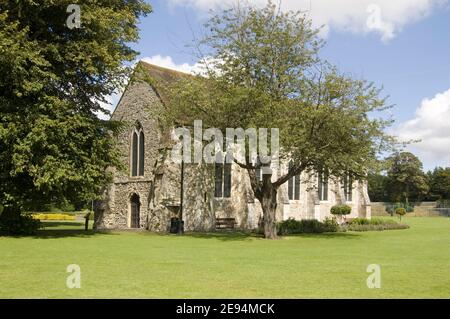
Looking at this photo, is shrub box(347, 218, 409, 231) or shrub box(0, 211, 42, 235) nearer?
shrub box(0, 211, 42, 235)

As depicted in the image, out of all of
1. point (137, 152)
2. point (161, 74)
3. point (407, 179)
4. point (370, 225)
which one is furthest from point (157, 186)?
point (407, 179)

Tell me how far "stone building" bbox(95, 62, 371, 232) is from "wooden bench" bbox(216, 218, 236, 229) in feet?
1.16

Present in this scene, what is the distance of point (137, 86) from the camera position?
3581cm

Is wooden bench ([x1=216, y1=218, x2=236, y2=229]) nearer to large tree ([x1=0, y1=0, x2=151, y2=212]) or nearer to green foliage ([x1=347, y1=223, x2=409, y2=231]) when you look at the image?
green foliage ([x1=347, y1=223, x2=409, y2=231])

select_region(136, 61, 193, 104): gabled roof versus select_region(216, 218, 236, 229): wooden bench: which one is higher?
select_region(136, 61, 193, 104): gabled roof

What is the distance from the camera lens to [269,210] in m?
26.9

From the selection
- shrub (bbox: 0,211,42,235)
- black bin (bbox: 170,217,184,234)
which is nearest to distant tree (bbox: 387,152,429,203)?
black bin (bbox: 170,217,184,234)

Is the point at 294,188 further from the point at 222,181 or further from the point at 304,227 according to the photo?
the point at 304,227

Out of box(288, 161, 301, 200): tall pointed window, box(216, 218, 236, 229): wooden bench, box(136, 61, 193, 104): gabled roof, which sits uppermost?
box(136, 61, 193, 104): gabled roof

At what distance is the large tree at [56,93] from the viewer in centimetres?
2205

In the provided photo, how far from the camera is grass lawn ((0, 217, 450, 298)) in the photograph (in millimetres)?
10016

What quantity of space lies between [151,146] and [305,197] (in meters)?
A: 15.6

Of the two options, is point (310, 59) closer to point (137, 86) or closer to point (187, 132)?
point (187, 132)

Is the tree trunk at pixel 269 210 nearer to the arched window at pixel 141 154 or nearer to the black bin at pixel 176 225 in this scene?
the black bin at pixel 176 225
